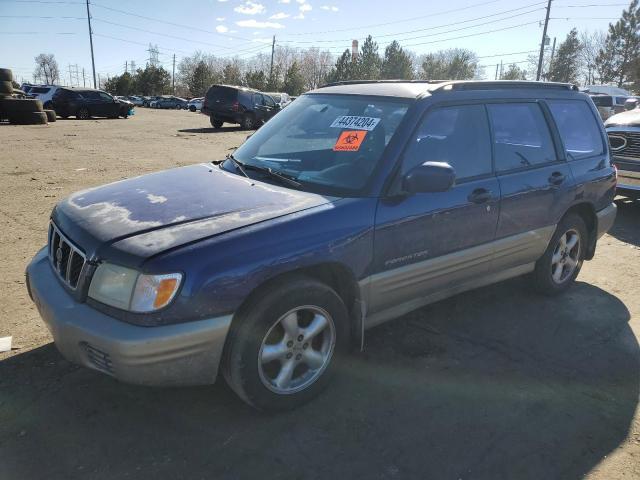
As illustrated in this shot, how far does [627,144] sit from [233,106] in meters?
17.1

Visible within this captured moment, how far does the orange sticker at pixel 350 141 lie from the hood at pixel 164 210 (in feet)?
1.60

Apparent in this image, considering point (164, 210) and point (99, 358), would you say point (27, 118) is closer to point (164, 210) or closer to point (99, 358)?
point (164, 210)

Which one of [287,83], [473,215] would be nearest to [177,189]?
[473,215]

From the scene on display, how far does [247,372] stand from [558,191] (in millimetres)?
3042

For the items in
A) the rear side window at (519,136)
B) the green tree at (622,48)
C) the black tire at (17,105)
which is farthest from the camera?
the green tree at (622,48)

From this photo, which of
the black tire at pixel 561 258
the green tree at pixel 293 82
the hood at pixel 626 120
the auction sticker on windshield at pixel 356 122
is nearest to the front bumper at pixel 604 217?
the black tire at pixel 561 258

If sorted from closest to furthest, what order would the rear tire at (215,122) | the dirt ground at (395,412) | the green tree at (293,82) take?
the dirt ground at (395,412), the rear tire at (215,122), the green tree at (293,82)

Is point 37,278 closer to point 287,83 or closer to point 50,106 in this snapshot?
point 50,106

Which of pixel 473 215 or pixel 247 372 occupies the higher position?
pixel 473 215

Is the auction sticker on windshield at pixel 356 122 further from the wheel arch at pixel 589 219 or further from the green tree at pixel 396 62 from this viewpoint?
the green tree at pixel 396 62

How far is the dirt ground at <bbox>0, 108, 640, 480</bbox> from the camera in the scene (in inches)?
96.3

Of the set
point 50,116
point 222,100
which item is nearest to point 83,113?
point 50,116

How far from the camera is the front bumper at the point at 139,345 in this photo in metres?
2.28

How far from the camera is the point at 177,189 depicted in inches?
126
